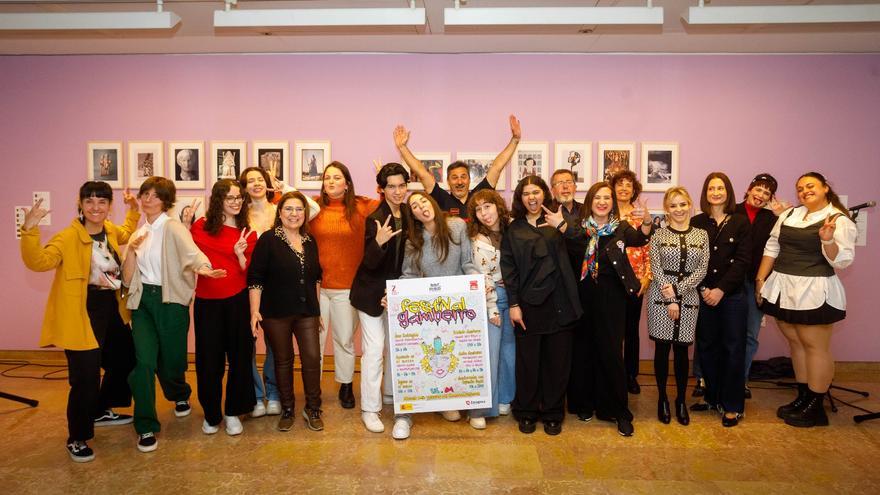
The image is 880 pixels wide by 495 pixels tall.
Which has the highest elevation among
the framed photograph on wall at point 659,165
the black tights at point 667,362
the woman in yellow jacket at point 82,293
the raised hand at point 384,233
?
the framed photograph on wall at point 659,165

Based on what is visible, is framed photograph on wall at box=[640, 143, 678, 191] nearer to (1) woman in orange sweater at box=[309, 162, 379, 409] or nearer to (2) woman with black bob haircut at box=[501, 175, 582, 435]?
(2) woman with black bob haircut at box=[501, 175, 582, 435]

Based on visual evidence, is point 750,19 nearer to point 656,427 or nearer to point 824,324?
point 824,324

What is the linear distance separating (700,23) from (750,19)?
32 centimetres

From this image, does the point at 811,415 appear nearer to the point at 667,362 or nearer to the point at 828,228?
the point at 667,362

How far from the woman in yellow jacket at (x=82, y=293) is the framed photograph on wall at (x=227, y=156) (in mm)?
1861

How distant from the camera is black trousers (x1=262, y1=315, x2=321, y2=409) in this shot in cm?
374

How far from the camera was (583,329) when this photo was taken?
12.9 feet

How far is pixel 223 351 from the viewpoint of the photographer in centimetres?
372

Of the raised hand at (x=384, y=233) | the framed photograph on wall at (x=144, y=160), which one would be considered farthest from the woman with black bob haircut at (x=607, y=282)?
the framed photograph on wall at (x=144, y=160)

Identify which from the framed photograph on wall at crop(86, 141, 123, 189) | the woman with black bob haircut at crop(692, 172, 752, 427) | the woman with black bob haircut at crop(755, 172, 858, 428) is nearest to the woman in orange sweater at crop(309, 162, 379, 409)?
the woman with black bob haircut at crop(692, 172, 752, 427)

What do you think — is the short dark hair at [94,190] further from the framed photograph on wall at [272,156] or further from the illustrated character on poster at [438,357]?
the illustrated character on poster at [438,357]

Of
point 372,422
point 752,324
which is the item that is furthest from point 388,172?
point 752,324

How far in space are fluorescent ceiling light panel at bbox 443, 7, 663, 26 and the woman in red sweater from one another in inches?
75.5

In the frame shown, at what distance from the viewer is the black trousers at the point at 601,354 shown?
149 inches
